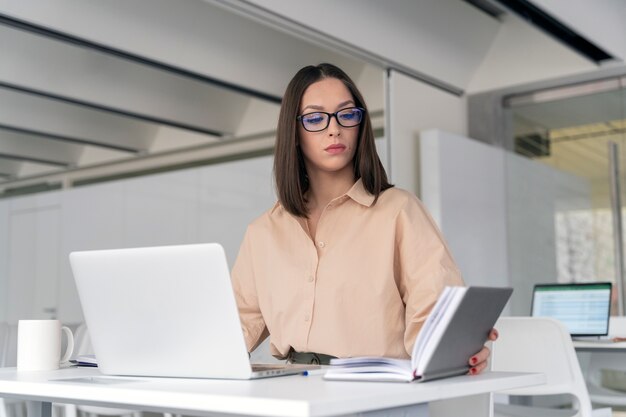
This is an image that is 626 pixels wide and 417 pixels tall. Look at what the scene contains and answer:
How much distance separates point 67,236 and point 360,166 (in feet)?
7.85

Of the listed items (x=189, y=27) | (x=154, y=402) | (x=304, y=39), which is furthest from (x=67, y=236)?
(x=154, y=402)

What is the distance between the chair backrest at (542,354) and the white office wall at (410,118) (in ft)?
8.39

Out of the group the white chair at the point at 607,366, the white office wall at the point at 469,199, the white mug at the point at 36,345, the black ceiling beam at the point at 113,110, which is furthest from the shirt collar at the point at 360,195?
the white office wall at the point at 469,199

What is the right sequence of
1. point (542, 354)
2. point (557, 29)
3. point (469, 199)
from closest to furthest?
1. point (542, 354)
2. point (557, 29)
3. point (469, 199)

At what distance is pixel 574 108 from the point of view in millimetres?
6410

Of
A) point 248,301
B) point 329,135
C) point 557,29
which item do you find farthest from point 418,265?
point 557,29

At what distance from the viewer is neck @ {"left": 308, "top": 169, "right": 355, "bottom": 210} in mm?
2176

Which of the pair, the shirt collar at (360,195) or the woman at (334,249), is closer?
the woman at (334,249)

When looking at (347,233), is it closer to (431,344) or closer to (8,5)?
(431,344)

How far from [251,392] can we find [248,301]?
0.89 meters

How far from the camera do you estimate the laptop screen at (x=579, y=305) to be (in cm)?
423

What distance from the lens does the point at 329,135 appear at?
203 cm

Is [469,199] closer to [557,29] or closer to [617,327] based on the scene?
[557,29]

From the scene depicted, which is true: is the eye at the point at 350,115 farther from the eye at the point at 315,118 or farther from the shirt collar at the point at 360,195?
the shirt collar at the point at 360,195
